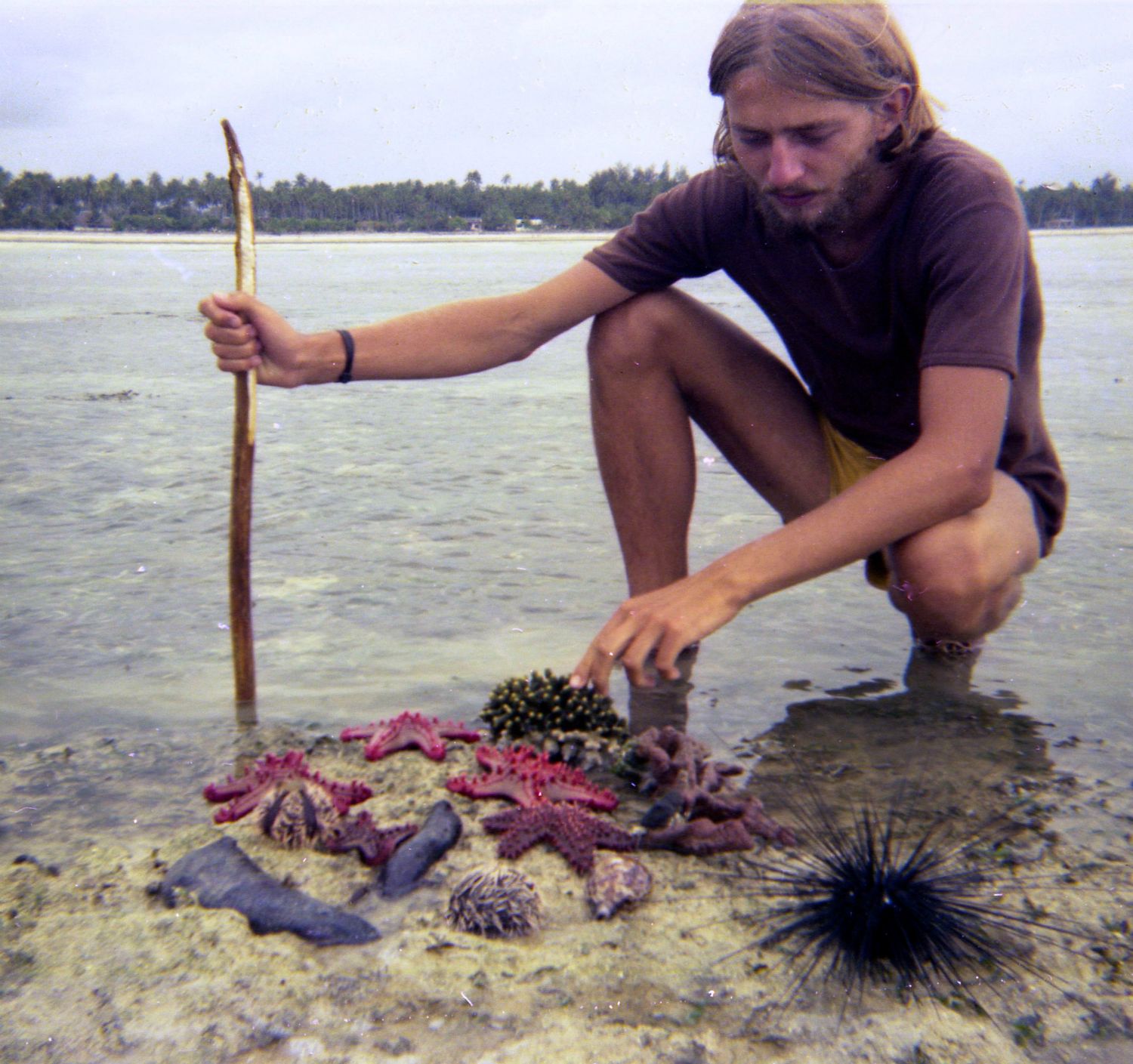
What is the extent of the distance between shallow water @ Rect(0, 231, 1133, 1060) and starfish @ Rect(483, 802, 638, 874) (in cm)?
76

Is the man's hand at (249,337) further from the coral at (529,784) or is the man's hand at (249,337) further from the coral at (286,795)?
the coral at (529,784)

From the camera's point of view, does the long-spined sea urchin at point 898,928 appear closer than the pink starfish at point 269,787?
Yes

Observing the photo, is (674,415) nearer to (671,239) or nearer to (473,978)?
(671,239)

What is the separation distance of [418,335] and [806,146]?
4.08ft

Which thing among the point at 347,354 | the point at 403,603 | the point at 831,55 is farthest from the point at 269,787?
the point at 831,55

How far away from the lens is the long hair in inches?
117

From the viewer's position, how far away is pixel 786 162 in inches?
121

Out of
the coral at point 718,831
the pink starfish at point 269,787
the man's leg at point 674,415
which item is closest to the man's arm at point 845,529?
the coral at point 718,831

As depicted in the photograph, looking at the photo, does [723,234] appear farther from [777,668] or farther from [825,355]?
[777,668]

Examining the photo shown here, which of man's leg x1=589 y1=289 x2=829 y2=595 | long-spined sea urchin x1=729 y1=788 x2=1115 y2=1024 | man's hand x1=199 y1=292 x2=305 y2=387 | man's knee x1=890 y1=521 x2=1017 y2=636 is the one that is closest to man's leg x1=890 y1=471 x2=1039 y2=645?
man's knee x1=890 y1=521 x2=1017 y2=636

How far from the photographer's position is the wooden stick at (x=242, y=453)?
10.1 feet

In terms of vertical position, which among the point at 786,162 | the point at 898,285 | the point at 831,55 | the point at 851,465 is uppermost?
the point at 831,55

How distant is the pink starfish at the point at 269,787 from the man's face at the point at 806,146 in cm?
192

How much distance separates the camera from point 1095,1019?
201cm
